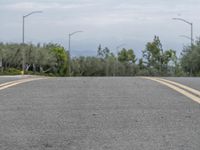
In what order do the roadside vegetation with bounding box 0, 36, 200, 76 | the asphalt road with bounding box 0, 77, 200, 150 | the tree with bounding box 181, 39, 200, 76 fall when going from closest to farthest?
the asphalt road with bounding box 0, 77, 200, 150, the tree with bounding box 181, 39, 200, 76, the roadside vegetation with bounding box 0, 36, 200, 76

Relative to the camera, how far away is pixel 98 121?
30.6 ft

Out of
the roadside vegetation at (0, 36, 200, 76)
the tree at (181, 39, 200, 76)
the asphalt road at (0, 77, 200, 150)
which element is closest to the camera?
the asphalt road at (0, 77, 200, 150)

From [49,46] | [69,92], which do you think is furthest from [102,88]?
[49,46]

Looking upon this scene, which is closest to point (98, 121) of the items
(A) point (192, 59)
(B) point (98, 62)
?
(A) point (192, 59)

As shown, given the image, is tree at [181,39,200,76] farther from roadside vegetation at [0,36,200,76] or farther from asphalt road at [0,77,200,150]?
asphalt road at [0,77,200,150]

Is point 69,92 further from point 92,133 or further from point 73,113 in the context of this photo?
point 92,133

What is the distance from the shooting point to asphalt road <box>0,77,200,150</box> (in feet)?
25.3

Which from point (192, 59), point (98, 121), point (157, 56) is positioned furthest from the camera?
point (157, 56)

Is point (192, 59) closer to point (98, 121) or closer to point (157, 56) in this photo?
point (157, 56)

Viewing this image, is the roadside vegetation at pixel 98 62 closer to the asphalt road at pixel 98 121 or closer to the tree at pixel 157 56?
the tree at pixel 157 56

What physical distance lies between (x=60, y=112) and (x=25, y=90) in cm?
438

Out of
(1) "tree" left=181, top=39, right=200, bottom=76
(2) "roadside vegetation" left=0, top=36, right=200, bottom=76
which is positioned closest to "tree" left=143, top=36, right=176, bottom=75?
(2) "roadside vegetation" left=0, top=36, right=200, bottom=76

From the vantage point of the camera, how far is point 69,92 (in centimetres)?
1402

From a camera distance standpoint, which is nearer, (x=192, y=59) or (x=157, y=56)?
(x=192, y=59)
